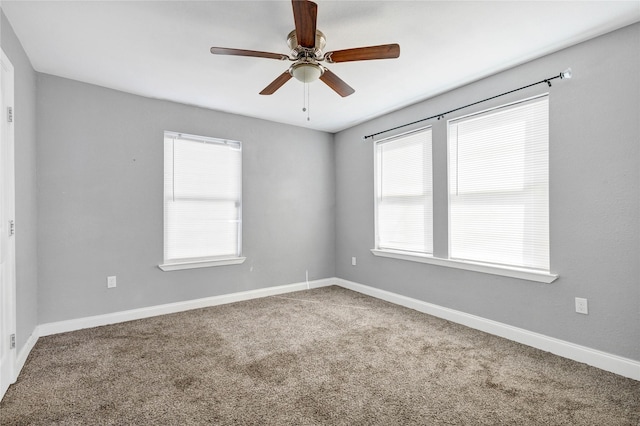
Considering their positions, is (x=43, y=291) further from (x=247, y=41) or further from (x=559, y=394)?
(x=559, y=394)

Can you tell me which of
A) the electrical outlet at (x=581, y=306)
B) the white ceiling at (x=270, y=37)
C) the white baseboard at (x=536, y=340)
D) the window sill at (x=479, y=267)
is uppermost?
the white ceiling at (x=270, y=37)

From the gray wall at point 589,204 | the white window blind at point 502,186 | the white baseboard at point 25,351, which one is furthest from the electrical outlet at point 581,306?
the white baseboard at point 25,351

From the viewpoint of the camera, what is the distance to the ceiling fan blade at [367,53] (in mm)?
1920

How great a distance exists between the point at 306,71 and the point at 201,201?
2.37 meters

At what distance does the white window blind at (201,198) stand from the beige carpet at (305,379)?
0.99 metres

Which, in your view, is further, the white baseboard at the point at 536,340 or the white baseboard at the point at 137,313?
the white baseboard at the point at 137,313

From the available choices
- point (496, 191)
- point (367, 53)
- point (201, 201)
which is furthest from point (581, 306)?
point (201, 201)

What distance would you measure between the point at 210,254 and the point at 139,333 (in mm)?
1213

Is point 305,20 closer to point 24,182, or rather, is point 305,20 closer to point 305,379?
point 305,379

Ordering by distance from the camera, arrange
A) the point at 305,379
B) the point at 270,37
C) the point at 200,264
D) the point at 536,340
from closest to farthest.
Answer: the point at 305,379, the point at 270,37, the point at 536,340, the point at 200,264

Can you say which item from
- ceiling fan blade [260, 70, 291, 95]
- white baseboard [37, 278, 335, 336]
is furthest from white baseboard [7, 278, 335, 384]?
ceiling fan blade [260, 70, 291, 95]

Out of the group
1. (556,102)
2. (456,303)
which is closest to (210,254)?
(456,303)

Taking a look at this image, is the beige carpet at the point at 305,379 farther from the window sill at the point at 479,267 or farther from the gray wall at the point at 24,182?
the window sill at the point at 479,267

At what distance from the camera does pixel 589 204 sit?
243cm
